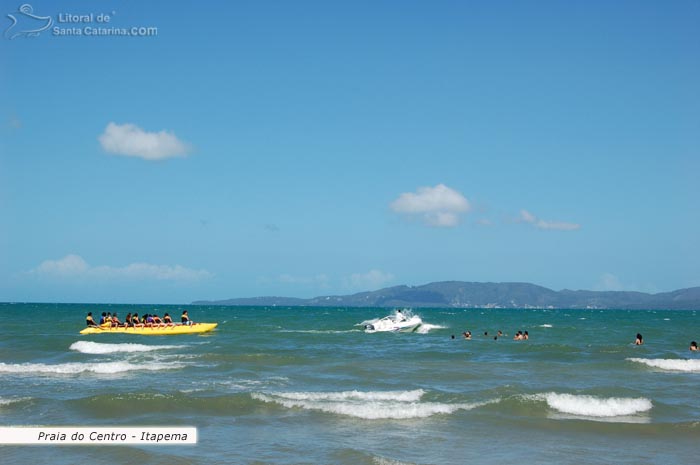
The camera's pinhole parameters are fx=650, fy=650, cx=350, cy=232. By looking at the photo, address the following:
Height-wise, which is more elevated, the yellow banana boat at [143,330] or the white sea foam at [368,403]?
the yellow banana boat at [143,330]

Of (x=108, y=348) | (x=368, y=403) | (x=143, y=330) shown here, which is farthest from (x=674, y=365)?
(x=143, y=330)

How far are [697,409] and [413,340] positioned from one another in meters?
29.0

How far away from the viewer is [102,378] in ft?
79.6

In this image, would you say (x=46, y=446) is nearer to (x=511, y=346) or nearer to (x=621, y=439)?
(x=621, y=439)

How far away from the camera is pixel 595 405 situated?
18.9 meters

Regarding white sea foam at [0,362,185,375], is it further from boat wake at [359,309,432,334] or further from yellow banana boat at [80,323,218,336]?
boat wake at [359,309,432,334]

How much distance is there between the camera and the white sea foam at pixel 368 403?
1756 centimetres

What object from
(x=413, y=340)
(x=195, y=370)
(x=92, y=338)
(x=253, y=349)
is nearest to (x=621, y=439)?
(x=195, y=370)

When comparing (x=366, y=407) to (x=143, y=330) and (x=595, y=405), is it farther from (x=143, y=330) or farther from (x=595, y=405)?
(x=143, y=330)
